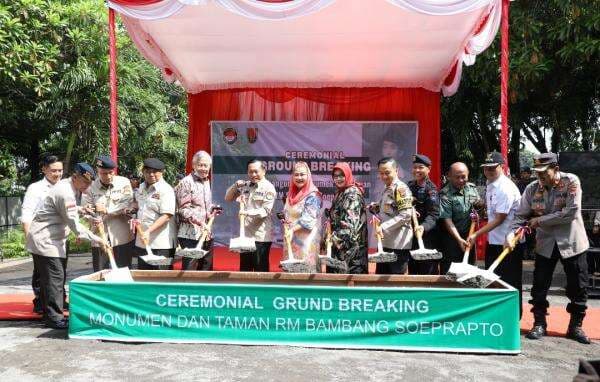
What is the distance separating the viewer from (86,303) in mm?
4184

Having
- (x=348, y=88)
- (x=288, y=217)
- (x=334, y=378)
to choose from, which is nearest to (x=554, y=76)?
(x=348, y=88)

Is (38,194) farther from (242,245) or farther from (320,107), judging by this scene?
(320,107)

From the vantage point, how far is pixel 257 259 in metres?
5.19

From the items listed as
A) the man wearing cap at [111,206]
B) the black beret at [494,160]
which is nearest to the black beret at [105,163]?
the man wearing cap at [111,206]

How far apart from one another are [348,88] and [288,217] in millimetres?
3251

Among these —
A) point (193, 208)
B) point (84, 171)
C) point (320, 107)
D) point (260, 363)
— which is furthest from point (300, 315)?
point (320, 107)

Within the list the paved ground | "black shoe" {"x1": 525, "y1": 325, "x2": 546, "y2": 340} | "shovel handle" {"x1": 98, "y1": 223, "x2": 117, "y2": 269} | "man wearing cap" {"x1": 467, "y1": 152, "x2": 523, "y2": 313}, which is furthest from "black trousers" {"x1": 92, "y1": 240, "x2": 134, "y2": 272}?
"black shoe" {"x1": 525, "y1": 325, "x2": 546, "y2": 340}

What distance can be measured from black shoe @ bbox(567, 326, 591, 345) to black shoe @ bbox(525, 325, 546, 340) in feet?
0.62

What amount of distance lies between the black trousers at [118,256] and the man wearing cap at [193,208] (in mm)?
499

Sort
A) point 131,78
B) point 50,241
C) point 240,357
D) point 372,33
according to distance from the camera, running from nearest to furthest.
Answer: point 240,357 < point 50,241 < point 372,33 < point 131,78

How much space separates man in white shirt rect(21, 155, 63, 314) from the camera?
16.2ft

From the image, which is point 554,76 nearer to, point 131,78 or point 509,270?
point 509,270

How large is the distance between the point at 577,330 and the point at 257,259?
2625 millimetres

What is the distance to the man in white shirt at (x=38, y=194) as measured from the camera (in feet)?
16.2
